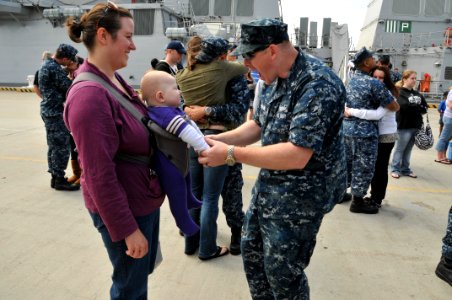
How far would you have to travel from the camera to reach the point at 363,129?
152 inches

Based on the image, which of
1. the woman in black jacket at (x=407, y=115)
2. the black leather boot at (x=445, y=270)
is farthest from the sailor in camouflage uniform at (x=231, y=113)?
the woman in black jacket at (x=407, y=115)

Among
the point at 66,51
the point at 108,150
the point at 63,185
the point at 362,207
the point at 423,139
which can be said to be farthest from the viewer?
the point at 423,139

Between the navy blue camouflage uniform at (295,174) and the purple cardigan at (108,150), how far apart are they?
0.61 m

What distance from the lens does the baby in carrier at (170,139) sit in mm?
1603

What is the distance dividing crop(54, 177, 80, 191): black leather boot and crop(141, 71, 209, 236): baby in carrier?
3415mm

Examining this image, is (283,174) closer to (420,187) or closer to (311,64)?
(311,64)

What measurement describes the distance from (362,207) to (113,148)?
11.3 ft

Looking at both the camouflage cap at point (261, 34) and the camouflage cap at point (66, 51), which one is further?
the camouflage cap at point (66, 51)

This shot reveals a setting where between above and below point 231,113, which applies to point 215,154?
below

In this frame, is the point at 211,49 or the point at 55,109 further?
the point at 55,109

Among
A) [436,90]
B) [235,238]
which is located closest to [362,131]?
[235,238]

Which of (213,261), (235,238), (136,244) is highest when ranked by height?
(136,244)

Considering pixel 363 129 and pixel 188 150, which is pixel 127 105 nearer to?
pixel 188 150

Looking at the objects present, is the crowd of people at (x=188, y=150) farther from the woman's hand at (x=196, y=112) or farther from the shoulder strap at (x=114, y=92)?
the woman's hand at (x=196, y=112)
